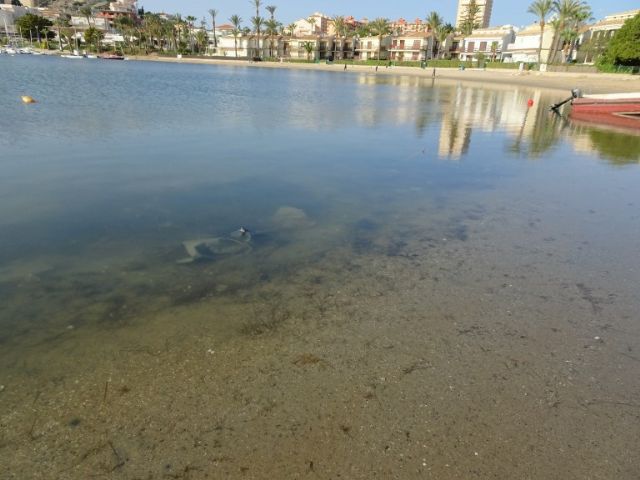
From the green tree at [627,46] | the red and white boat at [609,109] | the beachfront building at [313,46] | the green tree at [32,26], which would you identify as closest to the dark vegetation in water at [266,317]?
the red and white boat at [609,109]

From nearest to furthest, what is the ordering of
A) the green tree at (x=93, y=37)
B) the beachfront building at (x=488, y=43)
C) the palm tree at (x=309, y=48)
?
the beachfront building at (x=488, y=43) < the palm tree at (x=309, y=48) < the green tree at (x=93, y=37)

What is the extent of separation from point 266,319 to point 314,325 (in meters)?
0.61

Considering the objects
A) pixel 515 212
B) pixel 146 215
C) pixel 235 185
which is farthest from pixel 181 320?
pixel 515 212

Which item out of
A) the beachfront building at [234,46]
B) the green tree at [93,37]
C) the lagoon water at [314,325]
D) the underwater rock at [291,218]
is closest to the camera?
the lagoon water at [314,325]

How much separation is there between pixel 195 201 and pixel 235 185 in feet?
4.94

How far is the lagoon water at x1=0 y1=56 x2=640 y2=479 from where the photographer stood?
12.4 ft

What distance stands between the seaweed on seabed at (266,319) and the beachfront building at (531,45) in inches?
4011

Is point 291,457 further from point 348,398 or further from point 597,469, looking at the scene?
point 597,469

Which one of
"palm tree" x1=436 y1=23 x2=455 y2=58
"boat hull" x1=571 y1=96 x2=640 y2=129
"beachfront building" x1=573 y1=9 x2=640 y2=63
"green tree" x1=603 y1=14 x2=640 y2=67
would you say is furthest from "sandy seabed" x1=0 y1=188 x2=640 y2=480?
"palm tree" x1=436 y1=23 x2=455 y2=58

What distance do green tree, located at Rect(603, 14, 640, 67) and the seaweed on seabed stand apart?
6763 cm

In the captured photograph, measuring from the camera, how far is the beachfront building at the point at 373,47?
134 m

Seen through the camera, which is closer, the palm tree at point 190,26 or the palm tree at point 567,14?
the palm tree at point 567,14

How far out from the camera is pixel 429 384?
455 centimetres

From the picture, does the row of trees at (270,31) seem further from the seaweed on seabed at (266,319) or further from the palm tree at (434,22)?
the seaweed on seabed at (266,319)
